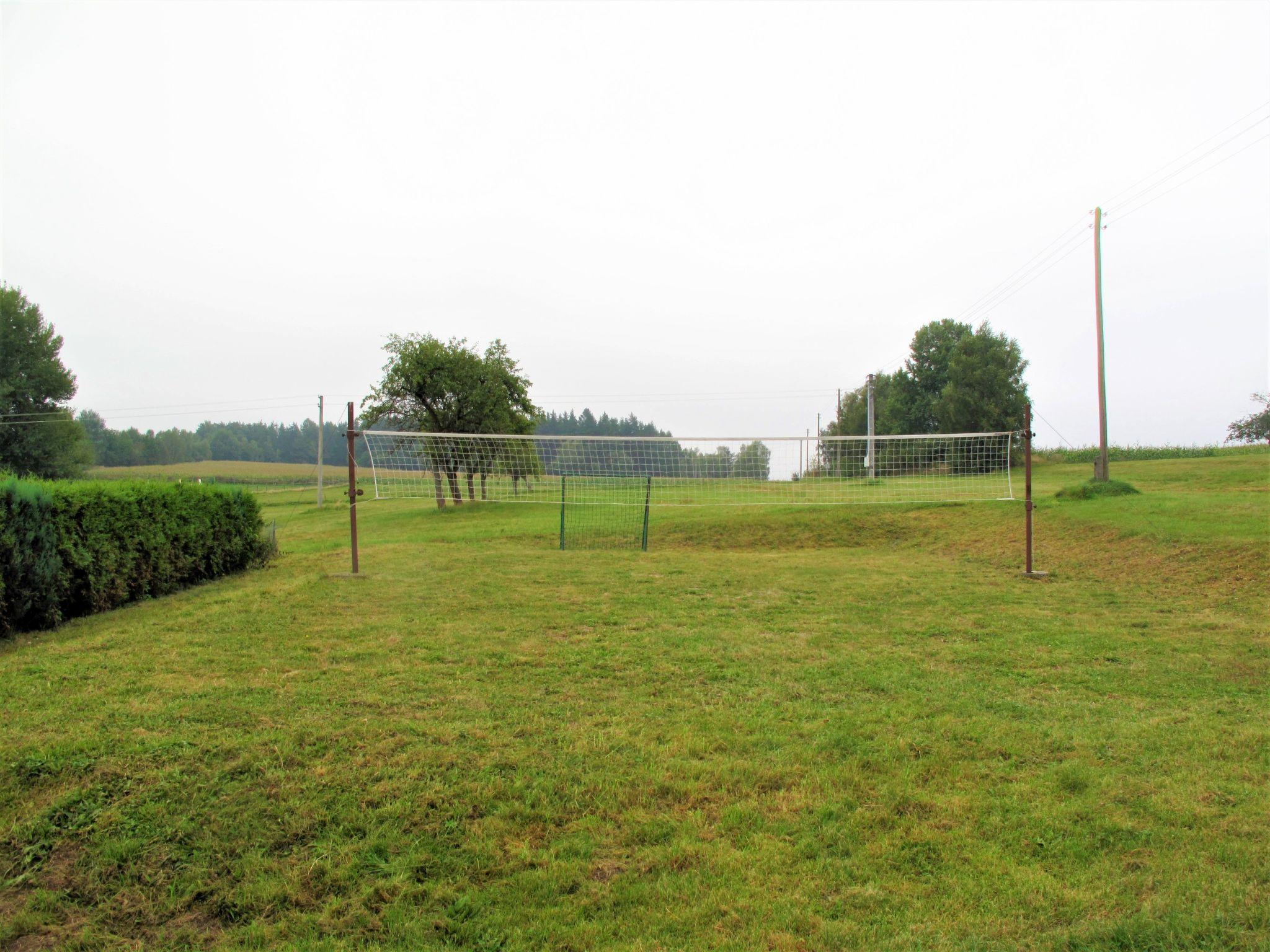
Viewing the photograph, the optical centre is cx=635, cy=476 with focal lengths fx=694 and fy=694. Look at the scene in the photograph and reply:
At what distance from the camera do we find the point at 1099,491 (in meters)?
15.6

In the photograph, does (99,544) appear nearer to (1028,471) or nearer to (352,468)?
(352,468)

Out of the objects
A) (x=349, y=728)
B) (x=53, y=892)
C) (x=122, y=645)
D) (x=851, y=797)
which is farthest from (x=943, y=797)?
(x=122, y=645)

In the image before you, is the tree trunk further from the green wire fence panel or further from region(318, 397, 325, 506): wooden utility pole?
region(318, 397, 325, 506): wooden utility pole

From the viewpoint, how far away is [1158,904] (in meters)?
2.49

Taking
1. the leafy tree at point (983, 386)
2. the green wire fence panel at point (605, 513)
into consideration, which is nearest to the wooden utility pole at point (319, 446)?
the green wire fence panel at point (605, 513)

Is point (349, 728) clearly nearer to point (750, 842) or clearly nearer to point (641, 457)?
point (750, 842)

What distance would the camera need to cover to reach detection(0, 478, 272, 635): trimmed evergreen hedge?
613 centimetres

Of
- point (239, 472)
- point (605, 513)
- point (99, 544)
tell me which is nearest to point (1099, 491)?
point (605, 513)

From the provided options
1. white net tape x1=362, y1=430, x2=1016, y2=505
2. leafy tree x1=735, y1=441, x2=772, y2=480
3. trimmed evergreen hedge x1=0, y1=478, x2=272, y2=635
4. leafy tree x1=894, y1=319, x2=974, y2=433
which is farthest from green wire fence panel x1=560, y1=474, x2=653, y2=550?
leafy tree x1=894, y1=319, x2=974, y2=433

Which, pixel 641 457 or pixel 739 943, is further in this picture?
pixel 641 457

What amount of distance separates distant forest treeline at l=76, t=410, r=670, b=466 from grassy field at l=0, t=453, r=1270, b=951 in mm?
50175

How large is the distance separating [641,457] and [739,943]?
9.78 m

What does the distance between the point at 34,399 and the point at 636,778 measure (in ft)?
180

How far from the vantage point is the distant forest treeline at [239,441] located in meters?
68.1
